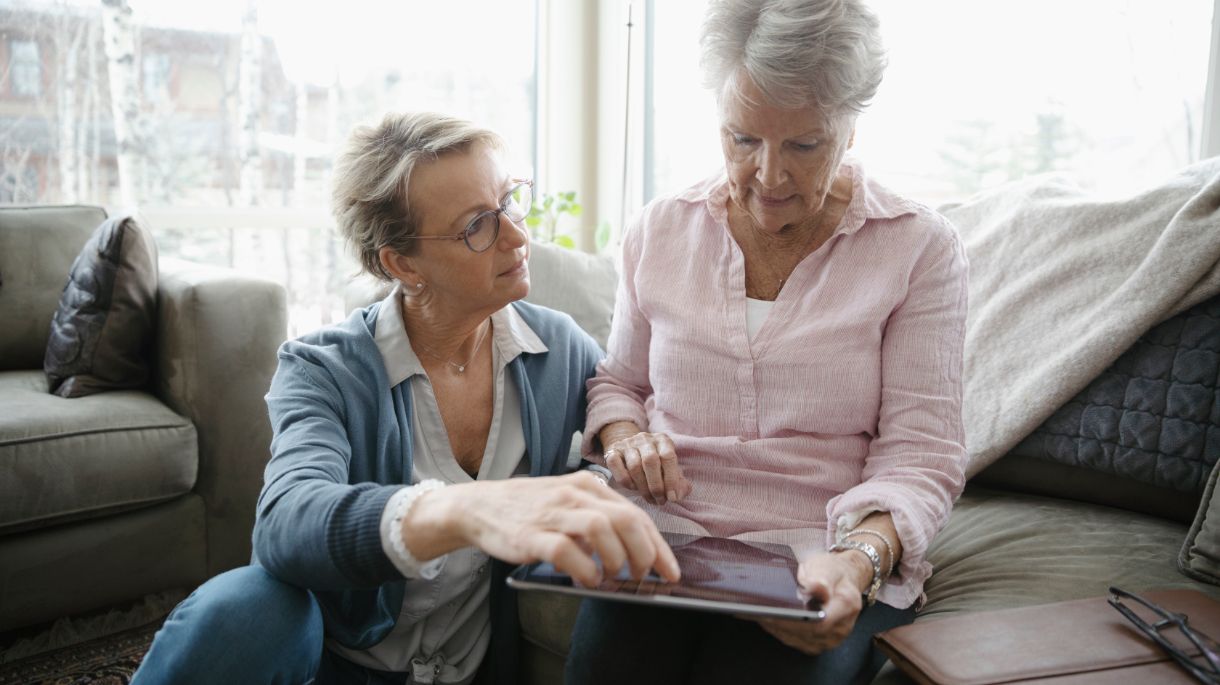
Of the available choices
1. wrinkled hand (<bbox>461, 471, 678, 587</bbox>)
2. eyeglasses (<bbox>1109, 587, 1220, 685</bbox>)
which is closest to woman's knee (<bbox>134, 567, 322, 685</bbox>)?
wrinkled hand (<bbox>461, 471, 678, 587</bbox>)

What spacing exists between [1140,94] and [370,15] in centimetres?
251

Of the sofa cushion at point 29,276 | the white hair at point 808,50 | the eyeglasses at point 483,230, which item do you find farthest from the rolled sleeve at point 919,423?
the sofa cushion at point 29,276

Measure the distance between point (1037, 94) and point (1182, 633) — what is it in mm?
1643

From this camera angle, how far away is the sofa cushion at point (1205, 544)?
1.16m

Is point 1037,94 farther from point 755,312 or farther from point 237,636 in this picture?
point 237,636

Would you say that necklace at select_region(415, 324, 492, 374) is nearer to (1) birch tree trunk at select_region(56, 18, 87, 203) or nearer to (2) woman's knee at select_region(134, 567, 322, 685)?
(2) woman's knee at select_region(134, 567, 322, 685)

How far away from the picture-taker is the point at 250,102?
10.2 feet

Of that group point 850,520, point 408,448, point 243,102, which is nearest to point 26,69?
point 243,102

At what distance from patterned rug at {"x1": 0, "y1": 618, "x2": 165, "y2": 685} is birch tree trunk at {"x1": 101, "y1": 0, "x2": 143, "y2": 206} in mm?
1510

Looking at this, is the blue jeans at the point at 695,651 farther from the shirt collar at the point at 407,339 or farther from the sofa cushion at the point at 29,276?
the sofa cushion at the point at 29,276

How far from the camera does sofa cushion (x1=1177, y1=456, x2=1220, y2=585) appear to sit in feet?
3.80

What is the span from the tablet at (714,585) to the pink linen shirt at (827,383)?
0.16 meters

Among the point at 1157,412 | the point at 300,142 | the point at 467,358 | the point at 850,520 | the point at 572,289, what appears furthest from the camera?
the point at 300,142

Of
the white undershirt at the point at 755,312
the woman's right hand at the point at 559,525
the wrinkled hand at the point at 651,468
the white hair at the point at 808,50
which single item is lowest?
the wrinkled hand at the point at 651,468
